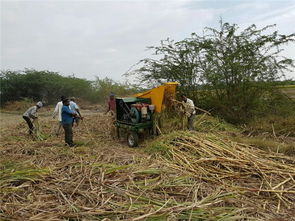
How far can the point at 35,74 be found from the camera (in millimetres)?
22172

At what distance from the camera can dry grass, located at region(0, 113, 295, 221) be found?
271 cm

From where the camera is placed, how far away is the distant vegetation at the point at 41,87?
21.9 metres

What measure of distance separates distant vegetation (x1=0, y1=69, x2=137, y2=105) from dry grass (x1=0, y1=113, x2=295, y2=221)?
686 inches

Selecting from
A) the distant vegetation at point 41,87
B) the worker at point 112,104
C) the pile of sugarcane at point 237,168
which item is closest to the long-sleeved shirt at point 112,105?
the worker at point 112,104

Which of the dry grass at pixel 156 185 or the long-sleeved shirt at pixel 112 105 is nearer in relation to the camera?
the dry grass at pixel 156 185

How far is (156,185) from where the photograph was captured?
3.30 meters

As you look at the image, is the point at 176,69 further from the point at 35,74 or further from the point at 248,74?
the point at 35,74

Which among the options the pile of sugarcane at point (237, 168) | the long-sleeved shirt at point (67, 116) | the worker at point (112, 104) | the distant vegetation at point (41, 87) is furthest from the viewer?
the distant vegetation at point (41, 87)

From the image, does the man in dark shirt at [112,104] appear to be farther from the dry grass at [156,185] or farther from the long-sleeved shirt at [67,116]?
the dry grass at [156,185]

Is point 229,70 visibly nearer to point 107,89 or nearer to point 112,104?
point 112,104

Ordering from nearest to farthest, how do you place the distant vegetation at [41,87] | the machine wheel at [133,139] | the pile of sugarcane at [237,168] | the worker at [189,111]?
1. the pile of sugarcane at [237,168]
2. the machine wheel at [133,139]
3. the worker at [189,111]
4. the distant vegetation at [41,87]

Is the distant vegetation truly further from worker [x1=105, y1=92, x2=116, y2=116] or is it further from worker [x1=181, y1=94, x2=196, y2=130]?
worker [x1=181, y1=94, x2=196, y2=130]

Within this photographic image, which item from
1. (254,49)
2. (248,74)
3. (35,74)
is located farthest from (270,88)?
(35,74)

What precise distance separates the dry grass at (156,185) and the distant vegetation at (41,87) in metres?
17.4
